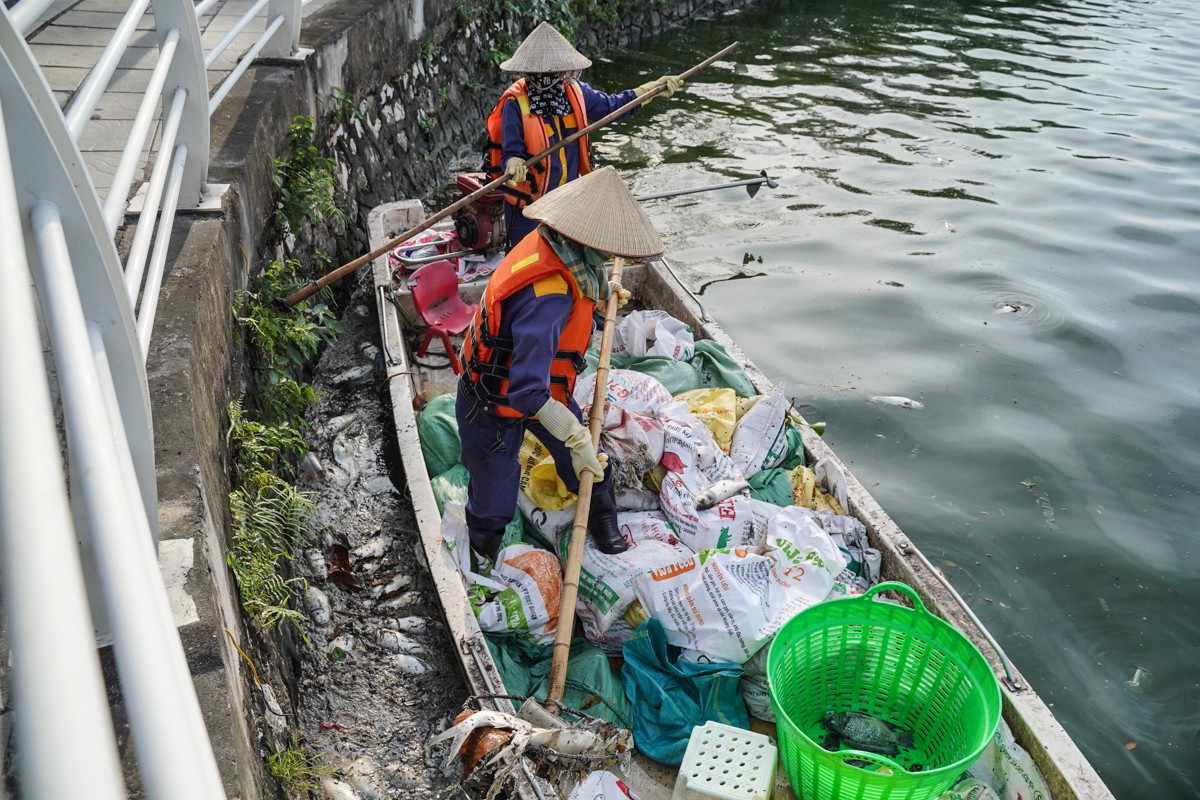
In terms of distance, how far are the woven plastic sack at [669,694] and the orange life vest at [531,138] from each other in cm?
312

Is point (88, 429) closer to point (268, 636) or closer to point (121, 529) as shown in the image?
point (121, 529)

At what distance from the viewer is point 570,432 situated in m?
3.46

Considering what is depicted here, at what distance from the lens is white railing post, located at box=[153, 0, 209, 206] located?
3.29 metres

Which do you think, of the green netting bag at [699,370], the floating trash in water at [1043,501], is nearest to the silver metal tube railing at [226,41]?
the green netting bag at [699,370]

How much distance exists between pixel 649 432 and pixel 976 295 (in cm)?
419

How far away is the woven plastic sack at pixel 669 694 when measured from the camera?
3.27 meters

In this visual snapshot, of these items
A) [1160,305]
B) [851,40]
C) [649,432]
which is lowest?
[1160,305]

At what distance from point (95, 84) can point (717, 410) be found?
10.1 feet

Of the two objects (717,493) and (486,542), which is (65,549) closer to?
(486,542)

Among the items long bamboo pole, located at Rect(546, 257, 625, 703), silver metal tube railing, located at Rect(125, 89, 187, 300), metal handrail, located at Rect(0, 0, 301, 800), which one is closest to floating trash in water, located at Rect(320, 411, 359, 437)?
long bamboo pole, located at Rect(546, 257, 625, 703)

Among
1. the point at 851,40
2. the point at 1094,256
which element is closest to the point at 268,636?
the point at 1094,256

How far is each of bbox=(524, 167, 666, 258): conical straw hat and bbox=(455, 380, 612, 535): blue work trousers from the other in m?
0.81

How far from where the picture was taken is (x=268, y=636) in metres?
3.15

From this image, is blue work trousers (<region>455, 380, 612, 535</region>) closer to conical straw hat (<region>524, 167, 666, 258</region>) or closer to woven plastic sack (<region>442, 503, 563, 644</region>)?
woven plastic sack (<region>442, 503, 563, 644</region>)
